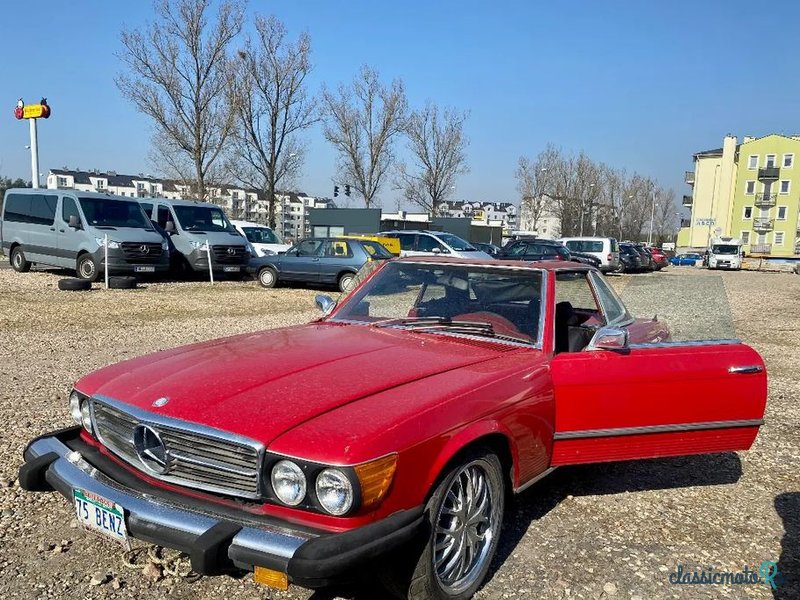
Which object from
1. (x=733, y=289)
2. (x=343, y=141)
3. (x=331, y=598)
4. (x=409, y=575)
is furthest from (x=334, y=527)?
(x=343, y=141)

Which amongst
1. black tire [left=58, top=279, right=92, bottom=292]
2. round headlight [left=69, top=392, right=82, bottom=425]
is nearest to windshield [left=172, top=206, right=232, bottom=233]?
black tire [left=58, top=279, right=92, bottom=292]

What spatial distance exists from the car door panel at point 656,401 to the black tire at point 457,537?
0.58m

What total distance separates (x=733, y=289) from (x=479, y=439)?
23.6 meters

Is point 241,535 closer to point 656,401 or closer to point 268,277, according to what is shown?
point 656,401

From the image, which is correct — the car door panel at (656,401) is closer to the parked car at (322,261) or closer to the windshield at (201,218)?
the parked car at (322,261)

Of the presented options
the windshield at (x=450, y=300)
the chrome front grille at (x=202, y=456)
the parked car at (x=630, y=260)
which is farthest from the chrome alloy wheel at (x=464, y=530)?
the parked car at (x=630, y=260)

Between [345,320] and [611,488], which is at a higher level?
[345,320]

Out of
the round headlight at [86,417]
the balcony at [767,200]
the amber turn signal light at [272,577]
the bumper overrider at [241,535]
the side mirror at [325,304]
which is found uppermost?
the balcony at [767,200]

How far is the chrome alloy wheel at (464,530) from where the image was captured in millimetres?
2600

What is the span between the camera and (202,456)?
7.81ft

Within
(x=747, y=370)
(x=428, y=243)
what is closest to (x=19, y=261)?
(x=428, y=243)

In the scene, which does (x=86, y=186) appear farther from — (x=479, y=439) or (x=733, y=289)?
(x=479, y=439)

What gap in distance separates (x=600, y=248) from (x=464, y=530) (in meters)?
27.3

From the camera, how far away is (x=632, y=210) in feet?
250
